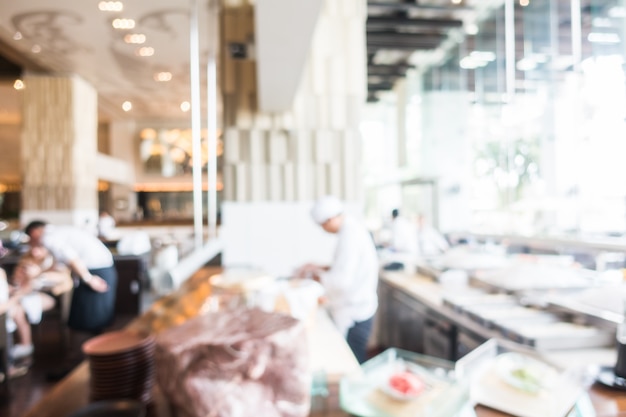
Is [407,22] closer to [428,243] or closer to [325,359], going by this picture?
[428,243]

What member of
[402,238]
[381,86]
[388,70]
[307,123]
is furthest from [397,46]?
[307,123]

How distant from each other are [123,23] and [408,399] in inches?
248

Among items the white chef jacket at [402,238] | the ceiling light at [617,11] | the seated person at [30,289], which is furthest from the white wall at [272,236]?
the ceiling light at [617,11]

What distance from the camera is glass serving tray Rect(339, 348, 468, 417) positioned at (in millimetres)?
986

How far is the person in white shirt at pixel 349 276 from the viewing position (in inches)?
99.2

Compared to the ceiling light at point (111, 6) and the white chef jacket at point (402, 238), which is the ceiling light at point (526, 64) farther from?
the ceiling light at point (111, 6)

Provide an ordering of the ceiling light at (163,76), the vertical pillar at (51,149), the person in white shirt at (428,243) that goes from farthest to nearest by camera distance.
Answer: the vertical pillar at (51,149)
the ceiling light at (163,76)
the person in white shirt at (428,243)

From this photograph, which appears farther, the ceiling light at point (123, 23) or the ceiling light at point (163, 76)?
the ceiling light at point (163, 76)

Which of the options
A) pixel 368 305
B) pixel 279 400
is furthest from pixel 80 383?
pixel 368 305

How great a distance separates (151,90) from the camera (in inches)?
371

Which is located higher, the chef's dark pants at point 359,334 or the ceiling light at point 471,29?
the ceiling light at point 471,29

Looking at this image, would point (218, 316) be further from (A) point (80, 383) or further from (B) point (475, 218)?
(B) point (475, 218)

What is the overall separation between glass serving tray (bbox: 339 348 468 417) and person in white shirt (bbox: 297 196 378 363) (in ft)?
4.35

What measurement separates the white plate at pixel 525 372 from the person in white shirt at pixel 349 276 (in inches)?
47.1
